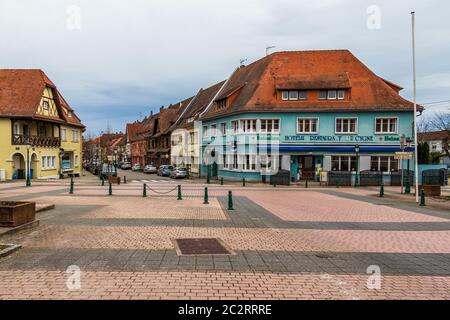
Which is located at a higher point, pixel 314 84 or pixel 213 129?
pixel 314 84

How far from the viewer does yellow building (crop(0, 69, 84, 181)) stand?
32.6m

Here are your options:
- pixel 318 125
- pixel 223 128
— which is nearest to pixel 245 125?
pixel 223 128

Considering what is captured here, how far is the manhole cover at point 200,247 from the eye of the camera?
24.2 feet

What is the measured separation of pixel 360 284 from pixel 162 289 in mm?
3179

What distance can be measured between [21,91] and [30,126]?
3663 mm

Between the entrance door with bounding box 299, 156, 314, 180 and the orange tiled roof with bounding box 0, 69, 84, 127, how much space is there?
1014 inches

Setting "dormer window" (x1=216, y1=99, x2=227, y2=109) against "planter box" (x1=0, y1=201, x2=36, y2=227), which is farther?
"dormer window" (x1=216, y1=99, x2=227, y2=109)

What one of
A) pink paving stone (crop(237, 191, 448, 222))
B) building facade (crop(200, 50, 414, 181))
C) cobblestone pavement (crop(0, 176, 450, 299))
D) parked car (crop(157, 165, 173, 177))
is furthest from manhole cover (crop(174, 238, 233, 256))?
parked car (crop(157, 165, 173, 177))

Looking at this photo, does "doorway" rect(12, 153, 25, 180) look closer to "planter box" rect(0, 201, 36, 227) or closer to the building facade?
the building facade

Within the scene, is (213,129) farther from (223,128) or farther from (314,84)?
(314,84)

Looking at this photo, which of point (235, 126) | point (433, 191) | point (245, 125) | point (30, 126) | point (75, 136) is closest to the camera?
point (433, 191)

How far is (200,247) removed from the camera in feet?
25.6

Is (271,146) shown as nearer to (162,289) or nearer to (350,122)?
(350,122)

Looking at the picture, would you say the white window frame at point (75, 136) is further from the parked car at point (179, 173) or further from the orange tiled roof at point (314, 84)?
the orange tiled roof at point (314, 84)
